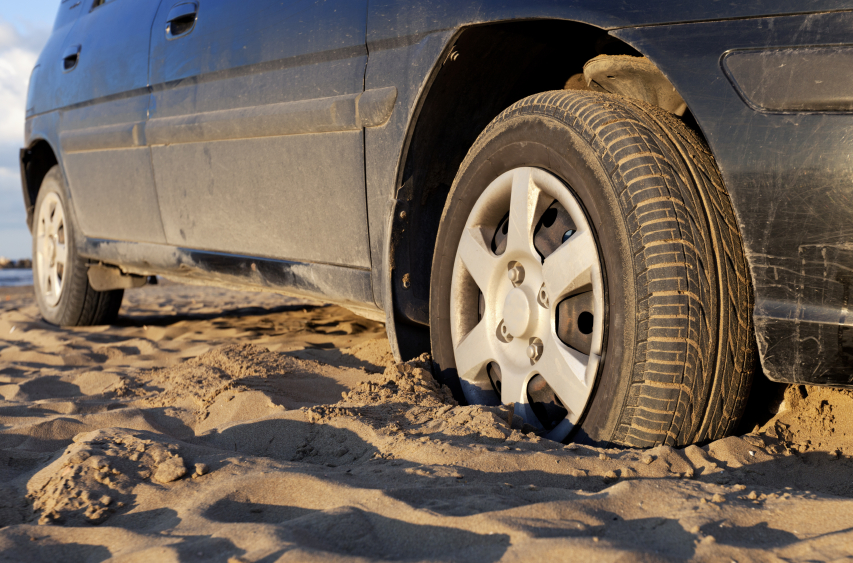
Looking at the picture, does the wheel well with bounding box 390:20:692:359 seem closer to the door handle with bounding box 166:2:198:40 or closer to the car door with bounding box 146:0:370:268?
the car door with bounding box 146:0:370:268

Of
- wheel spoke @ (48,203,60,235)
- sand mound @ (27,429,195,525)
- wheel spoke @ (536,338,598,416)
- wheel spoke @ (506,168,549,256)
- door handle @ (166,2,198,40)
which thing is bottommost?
sand mound @ (27,429,195,525)

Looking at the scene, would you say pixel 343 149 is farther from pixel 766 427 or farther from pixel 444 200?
pixel 766 427

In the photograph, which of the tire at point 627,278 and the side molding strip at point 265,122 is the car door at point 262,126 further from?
the tire at point 627,278

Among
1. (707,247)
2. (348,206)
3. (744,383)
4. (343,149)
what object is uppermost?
(343,149)

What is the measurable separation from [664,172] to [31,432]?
6.00 ft

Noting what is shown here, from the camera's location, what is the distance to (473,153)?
214cm

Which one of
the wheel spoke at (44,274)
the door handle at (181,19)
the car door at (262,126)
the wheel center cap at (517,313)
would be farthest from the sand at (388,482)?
the wheel spoke at (44,274)

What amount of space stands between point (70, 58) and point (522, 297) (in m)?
3.38

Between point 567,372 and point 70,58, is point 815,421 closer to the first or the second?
point 567,372

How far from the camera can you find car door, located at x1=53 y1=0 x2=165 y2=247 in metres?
3.40

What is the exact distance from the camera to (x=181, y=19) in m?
3.08

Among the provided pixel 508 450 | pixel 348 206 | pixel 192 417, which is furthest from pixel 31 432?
pixel 508 450

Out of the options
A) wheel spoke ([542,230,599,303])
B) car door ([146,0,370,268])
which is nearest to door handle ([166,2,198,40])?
car door ([146,0,370,268])

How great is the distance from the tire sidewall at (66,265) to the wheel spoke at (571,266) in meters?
3.55
